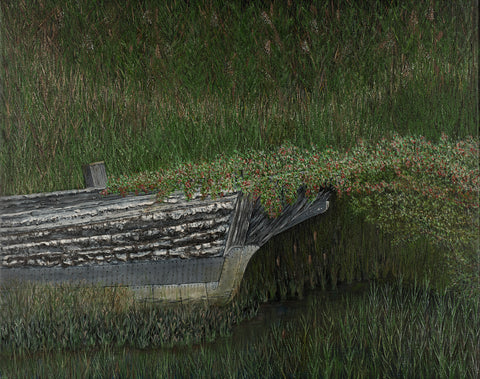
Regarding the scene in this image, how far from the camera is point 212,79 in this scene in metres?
6.09

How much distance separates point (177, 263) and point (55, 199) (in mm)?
1039

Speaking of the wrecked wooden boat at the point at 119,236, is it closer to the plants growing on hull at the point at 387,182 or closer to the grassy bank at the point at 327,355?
the plants growing on hull at the point at 387,182

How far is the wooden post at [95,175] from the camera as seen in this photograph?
4.56m

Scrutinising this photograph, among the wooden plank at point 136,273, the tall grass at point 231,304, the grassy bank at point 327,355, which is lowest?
the grassy bank at point 327,355

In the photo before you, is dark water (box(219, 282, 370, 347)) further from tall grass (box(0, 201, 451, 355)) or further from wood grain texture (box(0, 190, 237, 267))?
wood grain texture (box(0, 190, 237, 267))

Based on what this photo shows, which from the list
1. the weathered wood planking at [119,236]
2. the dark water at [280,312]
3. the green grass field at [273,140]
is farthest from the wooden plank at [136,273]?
the dark water at [280,312]

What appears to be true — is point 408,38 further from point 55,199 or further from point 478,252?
point 55,199

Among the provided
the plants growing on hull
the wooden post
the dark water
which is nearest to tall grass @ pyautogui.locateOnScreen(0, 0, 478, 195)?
the wooden post

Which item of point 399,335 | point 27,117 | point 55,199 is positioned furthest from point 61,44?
point 399,335

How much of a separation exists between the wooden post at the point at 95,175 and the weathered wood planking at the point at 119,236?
0.94 feet

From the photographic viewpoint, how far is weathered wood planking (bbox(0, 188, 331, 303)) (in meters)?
4.19

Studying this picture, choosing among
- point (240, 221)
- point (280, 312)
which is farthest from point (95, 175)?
point (280, 312)

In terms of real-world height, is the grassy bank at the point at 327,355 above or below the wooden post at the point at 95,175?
below

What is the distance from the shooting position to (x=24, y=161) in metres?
4.90
